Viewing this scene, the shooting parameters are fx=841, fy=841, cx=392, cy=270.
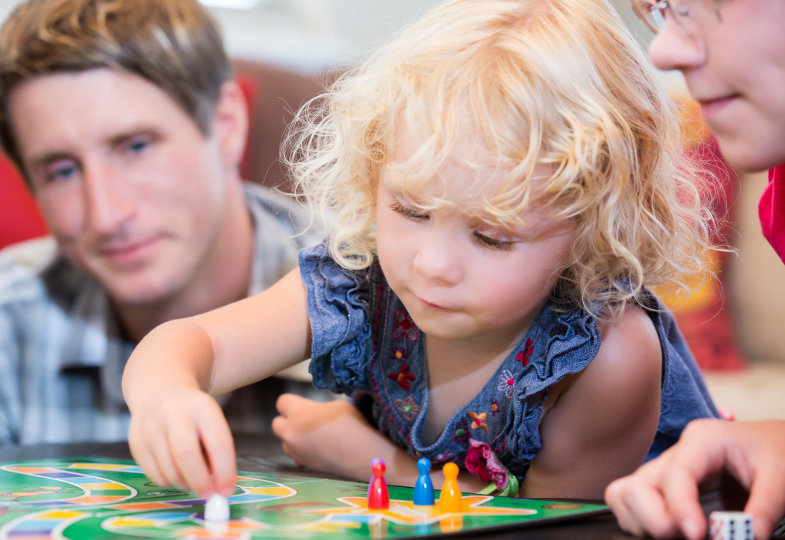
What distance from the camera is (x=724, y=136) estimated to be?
609mm

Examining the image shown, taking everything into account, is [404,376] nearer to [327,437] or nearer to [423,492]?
[327,437]

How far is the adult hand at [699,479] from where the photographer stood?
19.6 inches

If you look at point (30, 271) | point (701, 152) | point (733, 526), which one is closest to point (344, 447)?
point (733, 526)

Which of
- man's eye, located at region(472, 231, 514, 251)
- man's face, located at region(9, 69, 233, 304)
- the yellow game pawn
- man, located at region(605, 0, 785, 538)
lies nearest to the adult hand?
man, located at region(605, 0, 785, 538)

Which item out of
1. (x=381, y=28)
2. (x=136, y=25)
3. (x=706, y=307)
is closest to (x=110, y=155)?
(x=136, y=25)

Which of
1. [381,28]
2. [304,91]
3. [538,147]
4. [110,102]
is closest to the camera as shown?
[538,147]

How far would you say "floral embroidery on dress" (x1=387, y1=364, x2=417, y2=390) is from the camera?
87 cm

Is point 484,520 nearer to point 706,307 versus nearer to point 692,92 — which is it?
point 692,92

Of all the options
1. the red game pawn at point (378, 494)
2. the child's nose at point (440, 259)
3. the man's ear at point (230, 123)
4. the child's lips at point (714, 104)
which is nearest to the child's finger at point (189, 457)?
the red game pawn at point (378, 494)

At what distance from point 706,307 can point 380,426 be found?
924 millimetres

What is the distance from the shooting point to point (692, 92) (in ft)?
1.99

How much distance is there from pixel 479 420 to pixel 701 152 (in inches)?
35.2

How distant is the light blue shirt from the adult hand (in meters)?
0.87

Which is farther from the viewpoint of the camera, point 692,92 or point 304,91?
point 304,91
